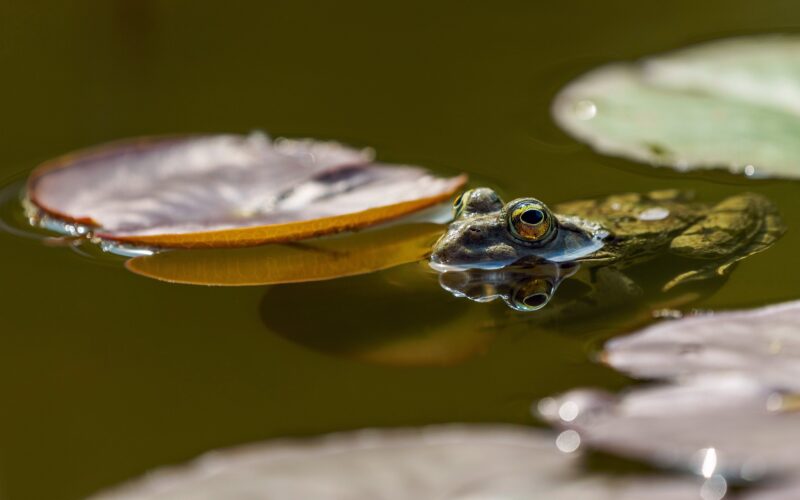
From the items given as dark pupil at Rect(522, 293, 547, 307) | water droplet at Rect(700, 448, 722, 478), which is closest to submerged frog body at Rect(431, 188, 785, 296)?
dark pupil at Rect(522, 293, 547, 307)

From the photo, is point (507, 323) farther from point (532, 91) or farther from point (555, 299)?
point (532, 91)

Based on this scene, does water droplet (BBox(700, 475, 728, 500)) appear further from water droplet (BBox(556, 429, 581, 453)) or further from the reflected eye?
the reflected eye

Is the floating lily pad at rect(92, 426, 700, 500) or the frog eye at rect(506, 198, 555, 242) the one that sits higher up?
the frog eye at rect(506, 198, 555, 242)

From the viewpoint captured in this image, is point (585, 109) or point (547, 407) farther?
point (585, 109)

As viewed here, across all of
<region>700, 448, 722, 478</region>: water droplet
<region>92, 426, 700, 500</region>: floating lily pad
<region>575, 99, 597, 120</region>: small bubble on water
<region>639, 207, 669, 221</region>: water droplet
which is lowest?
<region>92, 426, 700, 500</region>: floating lily pad

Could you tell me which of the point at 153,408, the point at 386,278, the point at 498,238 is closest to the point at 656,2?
the point at 498,238

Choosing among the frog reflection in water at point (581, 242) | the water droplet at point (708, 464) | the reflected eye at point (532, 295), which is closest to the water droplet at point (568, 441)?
the water droplet at point (708, 464)

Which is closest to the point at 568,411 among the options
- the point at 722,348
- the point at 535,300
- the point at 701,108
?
the point at 722,348

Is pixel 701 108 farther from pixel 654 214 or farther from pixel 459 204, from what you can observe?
pixel 459 204
